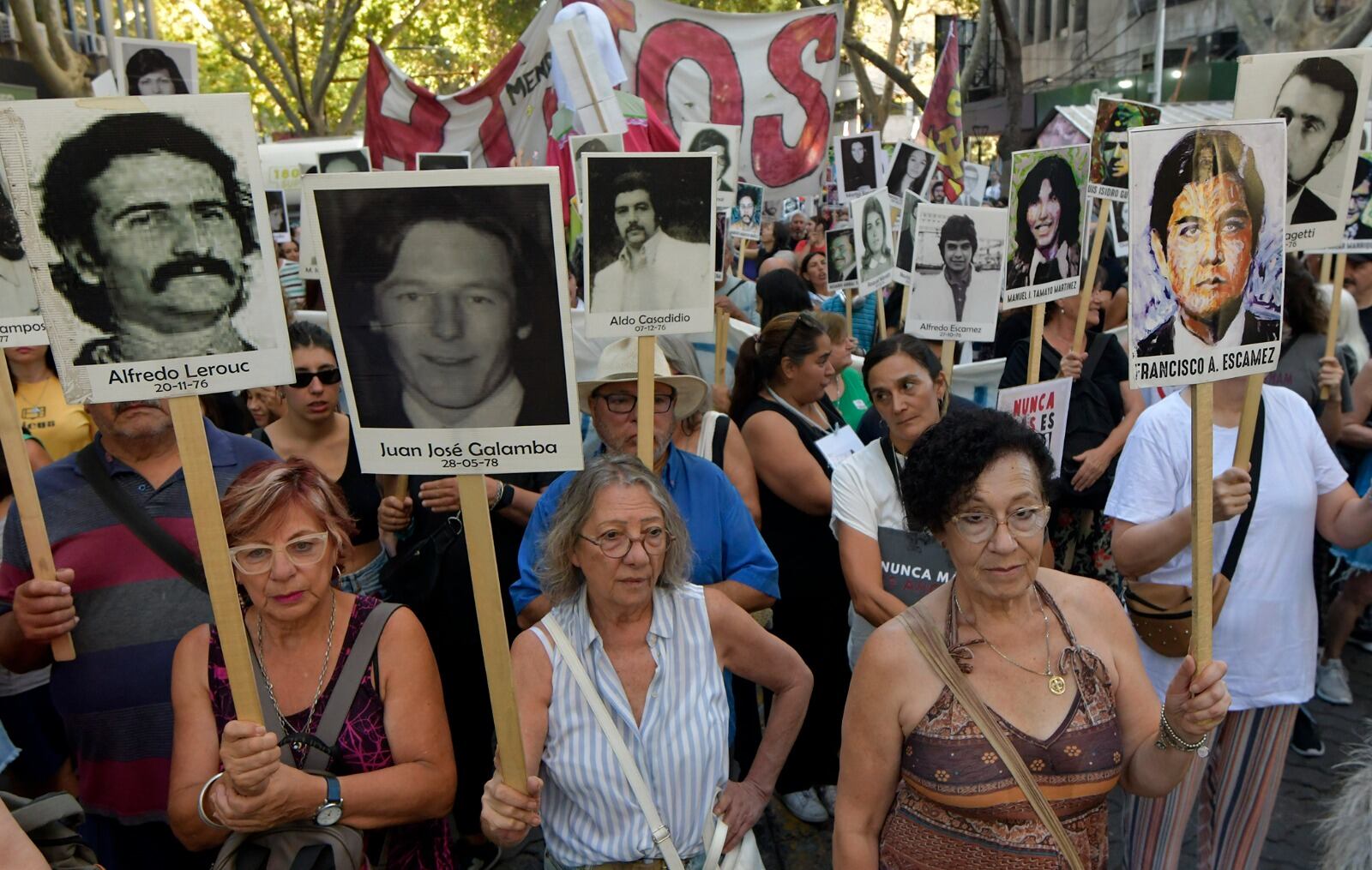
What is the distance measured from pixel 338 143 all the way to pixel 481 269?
15610 mm

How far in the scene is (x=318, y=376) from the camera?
13.1 ft

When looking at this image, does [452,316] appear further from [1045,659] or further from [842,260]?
[842,260]

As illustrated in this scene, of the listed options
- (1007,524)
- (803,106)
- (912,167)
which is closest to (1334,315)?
(1007,524)

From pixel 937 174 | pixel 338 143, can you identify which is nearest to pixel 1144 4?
pixel 338 143

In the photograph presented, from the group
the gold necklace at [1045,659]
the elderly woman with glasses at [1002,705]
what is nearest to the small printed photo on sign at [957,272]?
the elderly woman with glasses at [1002,705]

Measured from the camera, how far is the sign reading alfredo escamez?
204 centimetres

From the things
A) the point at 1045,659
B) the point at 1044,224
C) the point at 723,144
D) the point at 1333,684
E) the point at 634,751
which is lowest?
the point at 1333,684

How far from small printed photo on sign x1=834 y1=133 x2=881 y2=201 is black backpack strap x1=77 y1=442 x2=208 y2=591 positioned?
6.73m

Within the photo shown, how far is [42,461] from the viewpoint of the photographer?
4266 millimetres

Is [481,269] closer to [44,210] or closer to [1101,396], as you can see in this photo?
[44,210]

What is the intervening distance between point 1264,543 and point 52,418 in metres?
4.57

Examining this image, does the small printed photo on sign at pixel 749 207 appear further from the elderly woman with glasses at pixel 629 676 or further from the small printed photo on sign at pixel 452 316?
the small printed photo on sign at pixel 452 316

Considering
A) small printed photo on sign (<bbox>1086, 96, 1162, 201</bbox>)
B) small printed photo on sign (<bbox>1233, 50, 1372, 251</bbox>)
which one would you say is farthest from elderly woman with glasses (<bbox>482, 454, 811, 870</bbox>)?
small printed photo on sign (<bbox>1086, 96, 1162, 201</bbox>)

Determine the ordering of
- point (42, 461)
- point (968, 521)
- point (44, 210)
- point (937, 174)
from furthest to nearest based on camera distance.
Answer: point (937, 174)
point (42, 461)
point (968, 521)
point (44, 210)
